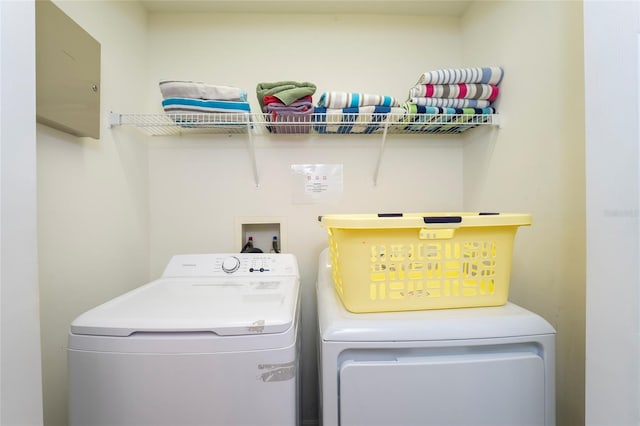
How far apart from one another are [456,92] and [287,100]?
0.79 metres

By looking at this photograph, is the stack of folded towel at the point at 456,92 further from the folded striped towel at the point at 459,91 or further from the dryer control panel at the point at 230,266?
the dryer control panel at the point at 230,266

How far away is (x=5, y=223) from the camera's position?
476 millimetres

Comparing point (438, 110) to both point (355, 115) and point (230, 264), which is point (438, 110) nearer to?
point (355, 115)

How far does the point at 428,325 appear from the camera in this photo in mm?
695

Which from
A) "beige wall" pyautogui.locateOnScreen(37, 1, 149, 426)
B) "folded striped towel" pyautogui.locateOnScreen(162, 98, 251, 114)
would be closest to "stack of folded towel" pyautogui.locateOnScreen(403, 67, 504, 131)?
"folded striped towel" pyautogui.locateOnScreen(162, 98, 251, 114)

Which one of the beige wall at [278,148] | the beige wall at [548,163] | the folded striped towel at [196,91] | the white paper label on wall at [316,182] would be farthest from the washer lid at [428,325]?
the folded striped towel at [196,91]

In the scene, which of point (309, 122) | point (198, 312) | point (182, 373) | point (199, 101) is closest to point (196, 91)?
point (199, 101)

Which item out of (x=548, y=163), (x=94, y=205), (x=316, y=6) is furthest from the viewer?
(x=316, y=6)

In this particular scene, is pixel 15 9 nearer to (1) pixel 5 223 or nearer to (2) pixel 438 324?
(1) pixel 5 223

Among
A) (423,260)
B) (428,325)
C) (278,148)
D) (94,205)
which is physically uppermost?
(278,148)

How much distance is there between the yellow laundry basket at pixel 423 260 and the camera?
2.40 feet

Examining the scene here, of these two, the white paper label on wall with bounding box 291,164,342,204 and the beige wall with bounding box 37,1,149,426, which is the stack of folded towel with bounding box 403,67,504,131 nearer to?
the white paper label on wall with bounding box 291,164,342,204

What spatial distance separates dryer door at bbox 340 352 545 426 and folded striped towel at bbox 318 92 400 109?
1039 millimetres

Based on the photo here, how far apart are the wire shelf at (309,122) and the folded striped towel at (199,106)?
0.02 metres
